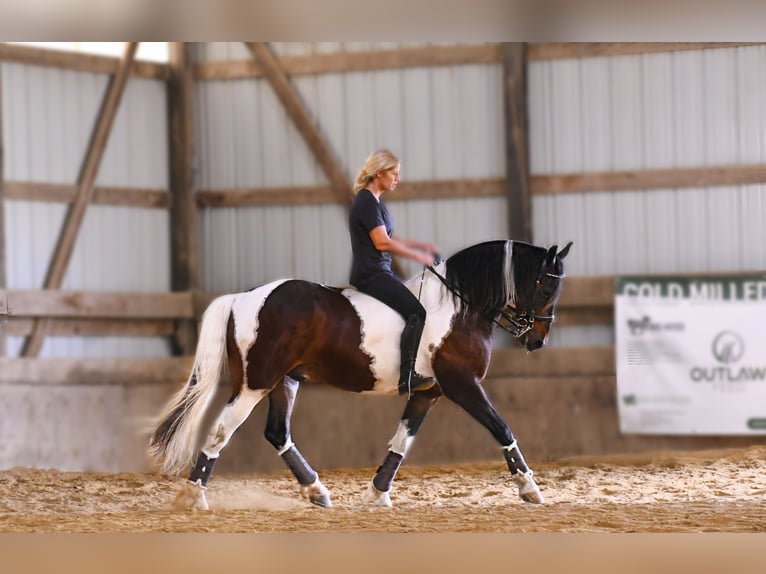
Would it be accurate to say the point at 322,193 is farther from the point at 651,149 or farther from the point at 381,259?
the point at 381,259

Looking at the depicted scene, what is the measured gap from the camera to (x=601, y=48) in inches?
325

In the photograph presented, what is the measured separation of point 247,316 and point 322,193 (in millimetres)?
3057

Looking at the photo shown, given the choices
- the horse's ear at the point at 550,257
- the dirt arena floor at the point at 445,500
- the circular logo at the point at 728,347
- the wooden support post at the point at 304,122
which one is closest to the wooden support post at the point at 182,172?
the wooden support post at the point at 304,122

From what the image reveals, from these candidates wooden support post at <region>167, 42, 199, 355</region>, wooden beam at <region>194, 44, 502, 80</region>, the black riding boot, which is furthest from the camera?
wooden support post at <region>167, 42, 199, 355</region>

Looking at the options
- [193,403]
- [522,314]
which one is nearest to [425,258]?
[522,314]

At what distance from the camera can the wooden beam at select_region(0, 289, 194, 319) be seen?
26.6 ft

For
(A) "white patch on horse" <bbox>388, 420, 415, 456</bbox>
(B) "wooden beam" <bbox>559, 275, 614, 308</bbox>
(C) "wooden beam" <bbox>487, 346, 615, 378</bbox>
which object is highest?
(B) "wooden beam" <bbox>559, 275, 614, 308</bbox>

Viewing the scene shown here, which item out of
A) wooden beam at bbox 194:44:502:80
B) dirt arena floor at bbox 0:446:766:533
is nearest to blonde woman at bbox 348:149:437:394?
dirt arena floor at bbox 0:446:766:533

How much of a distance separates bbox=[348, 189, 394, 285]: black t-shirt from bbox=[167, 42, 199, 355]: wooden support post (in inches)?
134

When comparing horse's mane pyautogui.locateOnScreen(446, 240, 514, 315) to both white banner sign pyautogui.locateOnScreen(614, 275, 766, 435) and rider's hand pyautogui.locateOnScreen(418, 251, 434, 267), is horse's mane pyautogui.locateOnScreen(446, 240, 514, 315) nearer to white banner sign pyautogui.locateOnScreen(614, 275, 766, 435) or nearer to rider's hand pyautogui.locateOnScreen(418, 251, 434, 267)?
rider's hand pyautogui.locateOnScreen(418, 251, 434, 267)

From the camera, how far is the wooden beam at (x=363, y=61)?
846cm

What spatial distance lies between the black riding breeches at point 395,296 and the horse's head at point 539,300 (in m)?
0.53

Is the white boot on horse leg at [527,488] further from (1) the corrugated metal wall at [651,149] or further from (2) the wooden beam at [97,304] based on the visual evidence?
(2) the wooden beam at [97,304]
